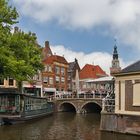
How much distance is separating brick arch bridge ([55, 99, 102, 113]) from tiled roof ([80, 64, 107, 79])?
27.5m

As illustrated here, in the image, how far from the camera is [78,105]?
45.4 meters

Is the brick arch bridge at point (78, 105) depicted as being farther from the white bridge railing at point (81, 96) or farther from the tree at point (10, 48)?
the tree at point (10, 48)

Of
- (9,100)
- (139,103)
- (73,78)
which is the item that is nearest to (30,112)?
(9,100)

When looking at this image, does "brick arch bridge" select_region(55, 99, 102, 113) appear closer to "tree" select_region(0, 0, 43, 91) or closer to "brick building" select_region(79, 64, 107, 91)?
"tree" select_region(0, 0, 43, 91)

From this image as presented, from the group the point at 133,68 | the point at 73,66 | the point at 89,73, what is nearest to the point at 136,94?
the point at 133,68

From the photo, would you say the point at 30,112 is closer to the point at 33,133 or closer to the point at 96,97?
the point at 33,133

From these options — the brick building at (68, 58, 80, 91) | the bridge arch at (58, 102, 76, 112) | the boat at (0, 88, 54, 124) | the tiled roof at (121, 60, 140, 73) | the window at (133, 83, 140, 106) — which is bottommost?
the bridge arch at (58, 102, 76, 112)

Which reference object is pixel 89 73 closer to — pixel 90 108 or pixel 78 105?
pixel 90 108

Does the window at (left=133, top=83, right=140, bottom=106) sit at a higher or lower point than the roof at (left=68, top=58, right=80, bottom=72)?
lower

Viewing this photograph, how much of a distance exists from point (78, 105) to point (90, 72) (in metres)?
33.2

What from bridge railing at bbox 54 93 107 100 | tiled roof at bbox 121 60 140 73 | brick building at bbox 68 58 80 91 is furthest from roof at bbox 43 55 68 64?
tiled roof at bbox 121 60 140 73

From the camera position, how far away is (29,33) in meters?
29.1

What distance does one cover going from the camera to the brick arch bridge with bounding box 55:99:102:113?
44406mm

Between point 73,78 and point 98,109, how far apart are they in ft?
90.6
